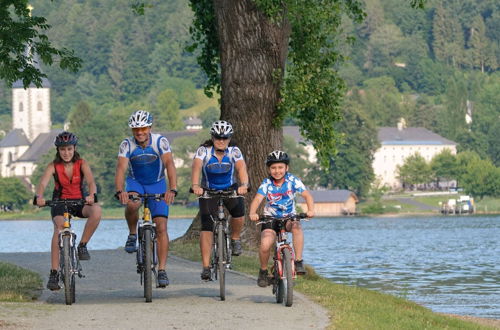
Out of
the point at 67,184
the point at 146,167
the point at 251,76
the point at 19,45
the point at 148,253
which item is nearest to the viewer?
the point at 148,253

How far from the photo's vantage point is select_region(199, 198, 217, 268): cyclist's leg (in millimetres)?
14359

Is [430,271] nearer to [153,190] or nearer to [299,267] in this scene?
[299,267]

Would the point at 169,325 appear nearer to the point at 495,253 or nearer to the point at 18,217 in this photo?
the point at 495,253

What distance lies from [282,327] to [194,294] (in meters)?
3.07

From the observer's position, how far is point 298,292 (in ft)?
51.0

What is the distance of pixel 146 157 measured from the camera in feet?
45.9

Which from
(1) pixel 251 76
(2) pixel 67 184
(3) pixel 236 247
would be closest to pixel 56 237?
(2) pixel 67 184

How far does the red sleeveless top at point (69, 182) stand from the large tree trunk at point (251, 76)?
29.4 feet

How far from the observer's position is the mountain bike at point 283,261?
Answer: 45.1 feet

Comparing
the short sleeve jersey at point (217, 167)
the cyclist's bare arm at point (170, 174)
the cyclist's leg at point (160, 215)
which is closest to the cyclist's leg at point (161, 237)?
the cyclist's leg at point (160, 215)

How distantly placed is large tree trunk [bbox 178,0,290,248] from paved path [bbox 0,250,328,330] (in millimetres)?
5589

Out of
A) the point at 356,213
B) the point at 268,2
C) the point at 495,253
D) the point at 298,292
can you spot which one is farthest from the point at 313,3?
the point at 356,213

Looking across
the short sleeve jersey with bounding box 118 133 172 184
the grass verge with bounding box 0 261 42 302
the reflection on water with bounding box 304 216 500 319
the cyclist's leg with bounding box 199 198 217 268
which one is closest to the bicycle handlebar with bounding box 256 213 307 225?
the cyclist's leg with bounding box 199 198 217 268

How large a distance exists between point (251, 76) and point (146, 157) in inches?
353
